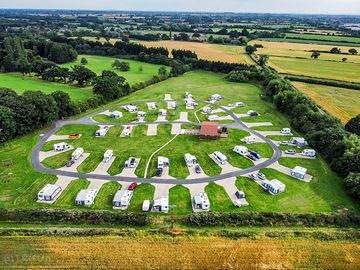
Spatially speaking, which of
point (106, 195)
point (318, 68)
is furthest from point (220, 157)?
point (318, 68)

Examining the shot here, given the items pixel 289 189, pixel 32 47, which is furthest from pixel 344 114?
pixel 32 47

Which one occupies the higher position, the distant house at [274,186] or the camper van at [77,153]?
the distant house at [274,186]

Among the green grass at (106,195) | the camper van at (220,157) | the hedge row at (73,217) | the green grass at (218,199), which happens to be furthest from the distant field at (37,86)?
the green grass at (218,199)

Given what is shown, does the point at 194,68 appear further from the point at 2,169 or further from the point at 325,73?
the point at 2,169

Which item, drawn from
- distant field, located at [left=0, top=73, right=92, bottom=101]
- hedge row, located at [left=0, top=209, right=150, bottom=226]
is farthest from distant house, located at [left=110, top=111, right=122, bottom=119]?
hedge row, located at [left=0, top=209, right=150, bottom=226]

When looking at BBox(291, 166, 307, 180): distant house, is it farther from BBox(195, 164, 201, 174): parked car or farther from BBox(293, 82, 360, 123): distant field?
BBox(293, 82, 360, 123): distant field

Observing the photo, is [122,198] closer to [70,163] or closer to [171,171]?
[171,171]

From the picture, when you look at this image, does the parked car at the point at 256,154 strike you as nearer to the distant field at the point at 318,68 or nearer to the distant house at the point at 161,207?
the distant house at the point at 161,207
